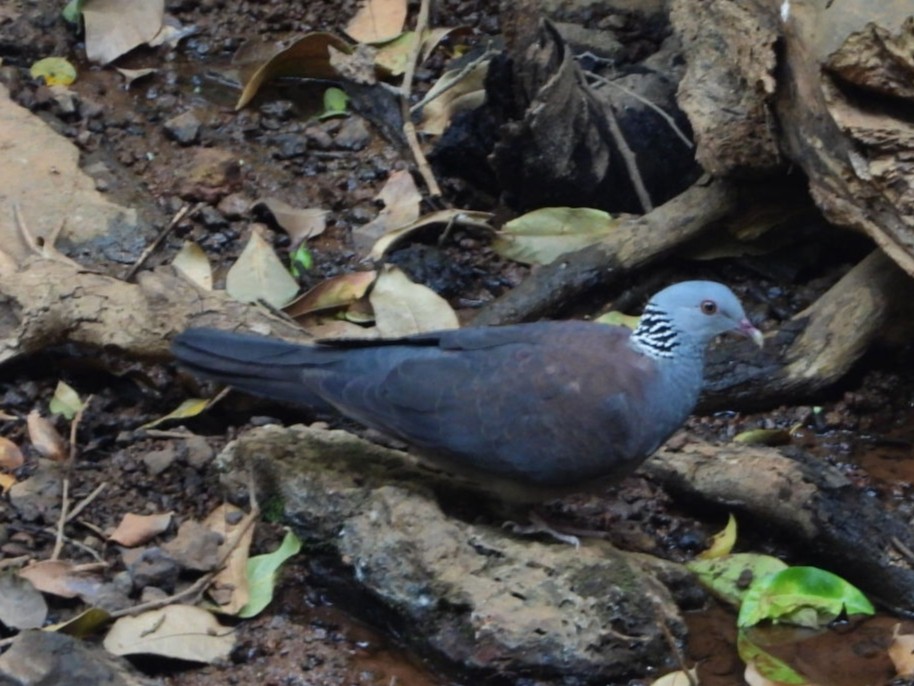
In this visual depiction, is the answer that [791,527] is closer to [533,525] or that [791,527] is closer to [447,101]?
[533,525]

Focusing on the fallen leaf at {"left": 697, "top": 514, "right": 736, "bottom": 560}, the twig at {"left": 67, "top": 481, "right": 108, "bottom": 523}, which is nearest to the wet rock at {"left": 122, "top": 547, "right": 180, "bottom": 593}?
the twig at {"left": 67, "top": 481, "right": 108, "bottom": 523}

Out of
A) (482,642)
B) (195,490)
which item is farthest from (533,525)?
(195,490)

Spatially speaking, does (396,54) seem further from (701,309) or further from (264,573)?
(264,573)

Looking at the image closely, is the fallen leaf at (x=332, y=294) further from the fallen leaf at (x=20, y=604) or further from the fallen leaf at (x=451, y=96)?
the fallen leaf at (x=20, y=604)

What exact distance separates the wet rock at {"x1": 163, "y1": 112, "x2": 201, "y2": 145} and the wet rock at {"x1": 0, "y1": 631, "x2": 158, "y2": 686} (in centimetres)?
289

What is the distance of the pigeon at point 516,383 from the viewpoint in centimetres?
412

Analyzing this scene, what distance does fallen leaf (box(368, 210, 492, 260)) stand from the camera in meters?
5.56

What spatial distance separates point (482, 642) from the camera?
12.5 ft

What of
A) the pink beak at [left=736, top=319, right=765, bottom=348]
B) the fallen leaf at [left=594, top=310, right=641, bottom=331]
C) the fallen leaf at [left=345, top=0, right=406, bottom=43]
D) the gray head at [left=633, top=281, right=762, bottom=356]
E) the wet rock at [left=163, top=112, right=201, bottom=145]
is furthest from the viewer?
the fallen leaf at [left=345, top=0, right=406, bottom=43]

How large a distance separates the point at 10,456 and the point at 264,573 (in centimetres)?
96

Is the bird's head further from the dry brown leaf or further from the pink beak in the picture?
the dry brown leaf

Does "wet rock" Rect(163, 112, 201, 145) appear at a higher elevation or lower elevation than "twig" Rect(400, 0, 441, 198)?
lower

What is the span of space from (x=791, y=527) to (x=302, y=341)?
1.51m

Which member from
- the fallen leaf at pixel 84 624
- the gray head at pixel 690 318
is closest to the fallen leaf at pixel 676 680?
the gray head at pixel 690 318
